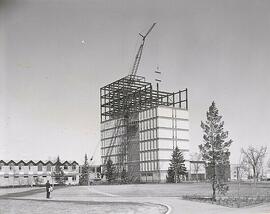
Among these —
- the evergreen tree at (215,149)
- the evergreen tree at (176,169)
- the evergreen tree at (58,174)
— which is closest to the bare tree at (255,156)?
the evergreen tree at (176,169)

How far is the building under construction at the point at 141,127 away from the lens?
88875 millimetres

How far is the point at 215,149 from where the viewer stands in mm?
29344

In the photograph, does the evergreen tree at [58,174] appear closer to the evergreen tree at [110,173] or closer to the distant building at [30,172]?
the distant building at [30,172]

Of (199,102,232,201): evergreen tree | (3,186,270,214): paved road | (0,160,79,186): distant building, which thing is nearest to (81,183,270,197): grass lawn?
(3,186,270,214): paved road

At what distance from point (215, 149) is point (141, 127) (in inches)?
2535

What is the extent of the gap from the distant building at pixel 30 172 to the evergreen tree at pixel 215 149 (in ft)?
232

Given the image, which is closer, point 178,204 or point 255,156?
point 178,204

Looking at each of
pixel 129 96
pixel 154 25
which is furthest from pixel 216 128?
pixel 129 96

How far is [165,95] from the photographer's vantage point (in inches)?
3802

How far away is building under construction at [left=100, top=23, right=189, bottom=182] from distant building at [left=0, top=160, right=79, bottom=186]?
28.8 feet

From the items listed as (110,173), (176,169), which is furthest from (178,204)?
(110,173)

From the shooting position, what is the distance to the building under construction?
88.9m

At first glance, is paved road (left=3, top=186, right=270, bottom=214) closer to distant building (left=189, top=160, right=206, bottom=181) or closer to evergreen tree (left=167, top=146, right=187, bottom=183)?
evergreen tree (left=167, top=146, right=187, bottom=183)

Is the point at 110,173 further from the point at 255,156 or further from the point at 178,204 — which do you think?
the point at 178,204
